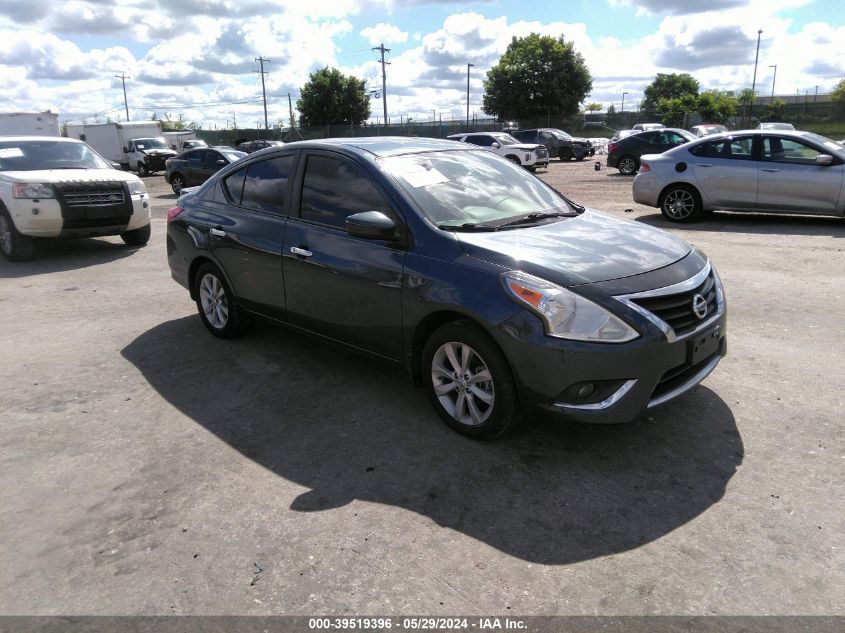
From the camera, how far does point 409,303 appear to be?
387 centimetres

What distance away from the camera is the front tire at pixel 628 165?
22436 mm

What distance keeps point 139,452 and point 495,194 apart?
9.02ft

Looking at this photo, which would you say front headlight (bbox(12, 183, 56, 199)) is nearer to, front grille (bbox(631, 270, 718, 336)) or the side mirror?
the side mirror

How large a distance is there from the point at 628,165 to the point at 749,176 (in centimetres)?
1269

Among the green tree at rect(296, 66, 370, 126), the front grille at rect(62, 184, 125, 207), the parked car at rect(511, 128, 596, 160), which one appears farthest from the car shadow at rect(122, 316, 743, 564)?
the green tree at rect(296, 66, 370, 126)

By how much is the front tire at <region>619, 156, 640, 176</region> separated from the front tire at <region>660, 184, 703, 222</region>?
38.6ft

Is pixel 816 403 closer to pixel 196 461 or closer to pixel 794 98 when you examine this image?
pixel 196 461

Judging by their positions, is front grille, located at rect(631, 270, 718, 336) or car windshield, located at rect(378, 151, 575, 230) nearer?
front grille, located at rect(631, 270, 718, 336)

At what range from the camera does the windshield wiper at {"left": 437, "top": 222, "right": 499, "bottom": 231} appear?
12.8 ft

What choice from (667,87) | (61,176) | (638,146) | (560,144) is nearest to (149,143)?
(560,144)

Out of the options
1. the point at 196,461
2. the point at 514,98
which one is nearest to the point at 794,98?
the point at 514,98

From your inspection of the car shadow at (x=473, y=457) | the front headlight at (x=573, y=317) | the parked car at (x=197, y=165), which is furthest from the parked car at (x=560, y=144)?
the front headlight at (x=573, y=317)

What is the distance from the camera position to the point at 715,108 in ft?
144

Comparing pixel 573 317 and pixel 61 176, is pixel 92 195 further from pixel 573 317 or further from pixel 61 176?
pixel 573 317
